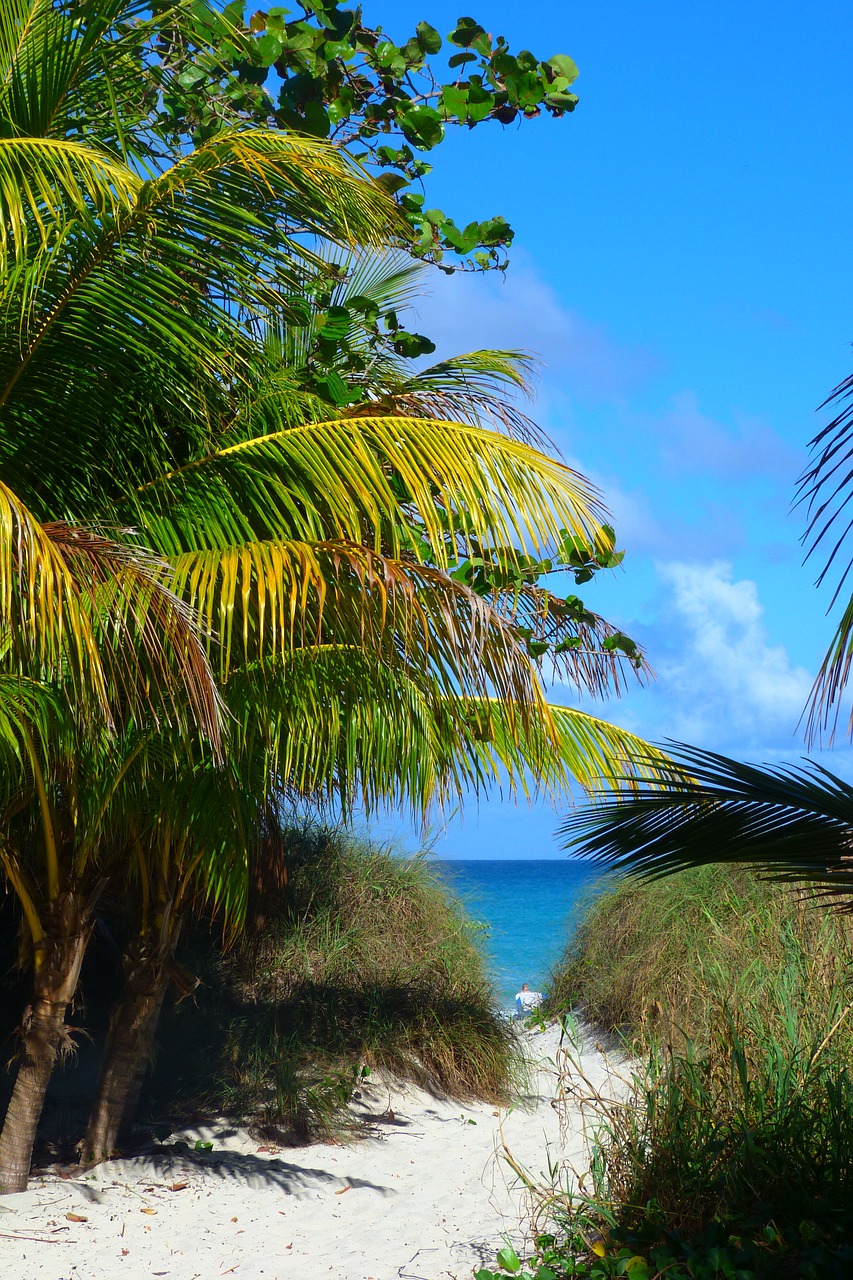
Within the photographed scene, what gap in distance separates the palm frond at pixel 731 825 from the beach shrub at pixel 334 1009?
459 cm

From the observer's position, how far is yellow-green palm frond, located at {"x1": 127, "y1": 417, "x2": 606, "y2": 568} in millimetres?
4863

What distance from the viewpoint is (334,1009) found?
865 cm

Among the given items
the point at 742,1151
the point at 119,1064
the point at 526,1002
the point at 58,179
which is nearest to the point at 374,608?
the point at 58,179

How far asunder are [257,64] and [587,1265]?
21.2 ft

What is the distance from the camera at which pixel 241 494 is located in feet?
17.8

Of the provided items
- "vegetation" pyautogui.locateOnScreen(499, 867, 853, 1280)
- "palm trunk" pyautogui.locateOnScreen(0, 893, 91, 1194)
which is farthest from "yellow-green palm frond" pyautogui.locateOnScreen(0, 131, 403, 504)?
"vegetation" pyautogui.locateOnScreen(499, 867, 853, 1280)

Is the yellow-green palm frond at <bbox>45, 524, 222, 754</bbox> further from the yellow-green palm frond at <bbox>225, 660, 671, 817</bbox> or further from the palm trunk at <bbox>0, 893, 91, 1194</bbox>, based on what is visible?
the palm trunk at <bbox>0, 893, 91, 1194</bbox>

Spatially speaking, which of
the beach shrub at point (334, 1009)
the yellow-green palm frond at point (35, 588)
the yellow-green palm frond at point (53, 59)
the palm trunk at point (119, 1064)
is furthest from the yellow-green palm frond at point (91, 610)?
the beach shrub at point (334, 1009)

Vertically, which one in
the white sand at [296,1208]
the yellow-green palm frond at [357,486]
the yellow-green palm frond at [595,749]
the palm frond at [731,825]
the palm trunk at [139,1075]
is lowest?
the white sand at [296,1208]

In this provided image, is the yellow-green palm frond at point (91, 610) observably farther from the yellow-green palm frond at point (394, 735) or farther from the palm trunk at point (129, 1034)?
the palm trunk at point (129, 1034)

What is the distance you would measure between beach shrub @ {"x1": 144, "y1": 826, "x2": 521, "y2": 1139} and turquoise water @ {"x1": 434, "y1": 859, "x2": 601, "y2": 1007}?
47 cm

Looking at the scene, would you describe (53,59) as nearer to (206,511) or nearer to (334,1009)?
(206,511)

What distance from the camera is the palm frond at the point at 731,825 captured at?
12.3 ft

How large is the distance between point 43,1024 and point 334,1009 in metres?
2.92
